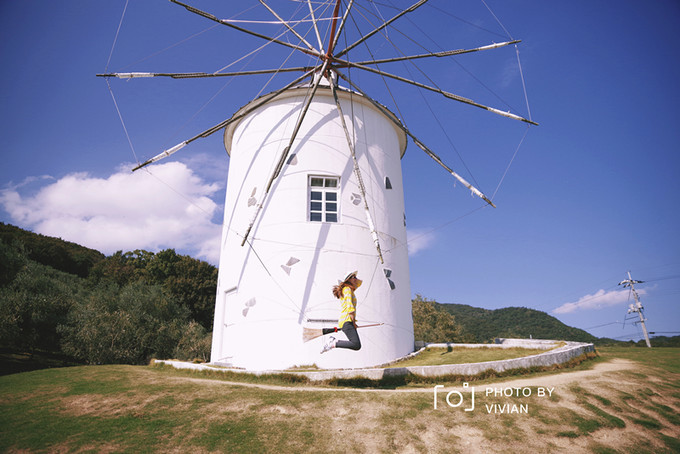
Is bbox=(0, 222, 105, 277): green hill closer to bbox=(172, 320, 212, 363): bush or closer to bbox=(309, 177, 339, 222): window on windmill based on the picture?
bbox=(172, 320, 212, 363): bush

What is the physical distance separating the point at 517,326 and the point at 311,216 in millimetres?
66498

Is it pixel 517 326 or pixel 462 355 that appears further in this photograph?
pixel 517 326

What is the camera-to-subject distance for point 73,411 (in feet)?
24.9

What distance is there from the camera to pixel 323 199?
14477 mm

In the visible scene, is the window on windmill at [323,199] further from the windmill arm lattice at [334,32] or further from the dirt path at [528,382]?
the dirt path at [528,382]

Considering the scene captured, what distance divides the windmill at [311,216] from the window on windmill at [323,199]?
38mm

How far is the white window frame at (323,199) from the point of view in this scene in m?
14.3

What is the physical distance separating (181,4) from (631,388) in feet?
56.1

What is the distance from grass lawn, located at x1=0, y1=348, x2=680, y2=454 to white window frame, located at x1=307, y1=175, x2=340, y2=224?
20.9 ft

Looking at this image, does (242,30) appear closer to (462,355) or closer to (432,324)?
(462,355)

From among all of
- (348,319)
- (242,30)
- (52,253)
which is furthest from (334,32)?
(52,253)

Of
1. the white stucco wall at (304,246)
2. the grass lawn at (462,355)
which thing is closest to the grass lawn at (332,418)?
the grass lawn at (462,355)

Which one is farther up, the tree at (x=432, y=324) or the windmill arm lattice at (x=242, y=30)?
the windmill arm lattice at (x=242, y=30)

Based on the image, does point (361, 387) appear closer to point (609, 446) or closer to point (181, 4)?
point (609, 446)
